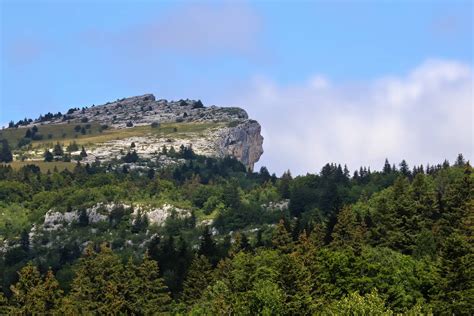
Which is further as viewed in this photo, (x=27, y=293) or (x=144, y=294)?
(x=144, y=294)

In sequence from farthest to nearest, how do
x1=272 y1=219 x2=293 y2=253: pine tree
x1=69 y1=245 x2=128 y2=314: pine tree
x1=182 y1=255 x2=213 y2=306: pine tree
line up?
x1=272 y1=219 x2=293 y2=253: pine tree
x1=182 y1=255 x2=213 y2=306: pine tree
x1=69 y1=245 x2=128 y2=314: pine tree

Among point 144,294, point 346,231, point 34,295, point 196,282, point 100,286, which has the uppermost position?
point 346,231

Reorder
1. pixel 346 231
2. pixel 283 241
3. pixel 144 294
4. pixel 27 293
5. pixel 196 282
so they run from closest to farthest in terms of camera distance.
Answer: pixel 27 293
pixel 144 294
pixel 196 282
pixel 346 231
pixel 283 241

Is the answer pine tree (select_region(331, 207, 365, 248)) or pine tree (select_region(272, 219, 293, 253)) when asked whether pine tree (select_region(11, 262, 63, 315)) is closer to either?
pine tree (select_region(272, 219, 293, 253))

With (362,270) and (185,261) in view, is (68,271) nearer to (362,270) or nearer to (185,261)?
(185,261)

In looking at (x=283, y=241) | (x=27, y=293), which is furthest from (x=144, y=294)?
(x=283, y=241)

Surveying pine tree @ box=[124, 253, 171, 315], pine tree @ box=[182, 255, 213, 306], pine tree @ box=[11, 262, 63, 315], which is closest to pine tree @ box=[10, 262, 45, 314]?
pine tree @ box=[11, 262, 63, 315]

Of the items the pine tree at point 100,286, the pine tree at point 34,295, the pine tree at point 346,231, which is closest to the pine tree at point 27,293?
the pine tree at point 34,295

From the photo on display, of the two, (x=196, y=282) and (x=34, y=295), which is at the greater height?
(x=196, y=282)

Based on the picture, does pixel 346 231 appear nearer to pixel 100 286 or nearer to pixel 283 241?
pixel 283 241

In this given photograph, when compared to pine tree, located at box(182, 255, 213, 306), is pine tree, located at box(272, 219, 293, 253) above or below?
above

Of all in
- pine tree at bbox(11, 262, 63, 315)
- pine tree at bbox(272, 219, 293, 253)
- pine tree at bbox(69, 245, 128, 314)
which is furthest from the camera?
pine tree at bbox(272, 219, 293, 253)

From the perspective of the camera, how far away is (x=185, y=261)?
5945 inches

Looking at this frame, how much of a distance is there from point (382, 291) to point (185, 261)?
166ft
